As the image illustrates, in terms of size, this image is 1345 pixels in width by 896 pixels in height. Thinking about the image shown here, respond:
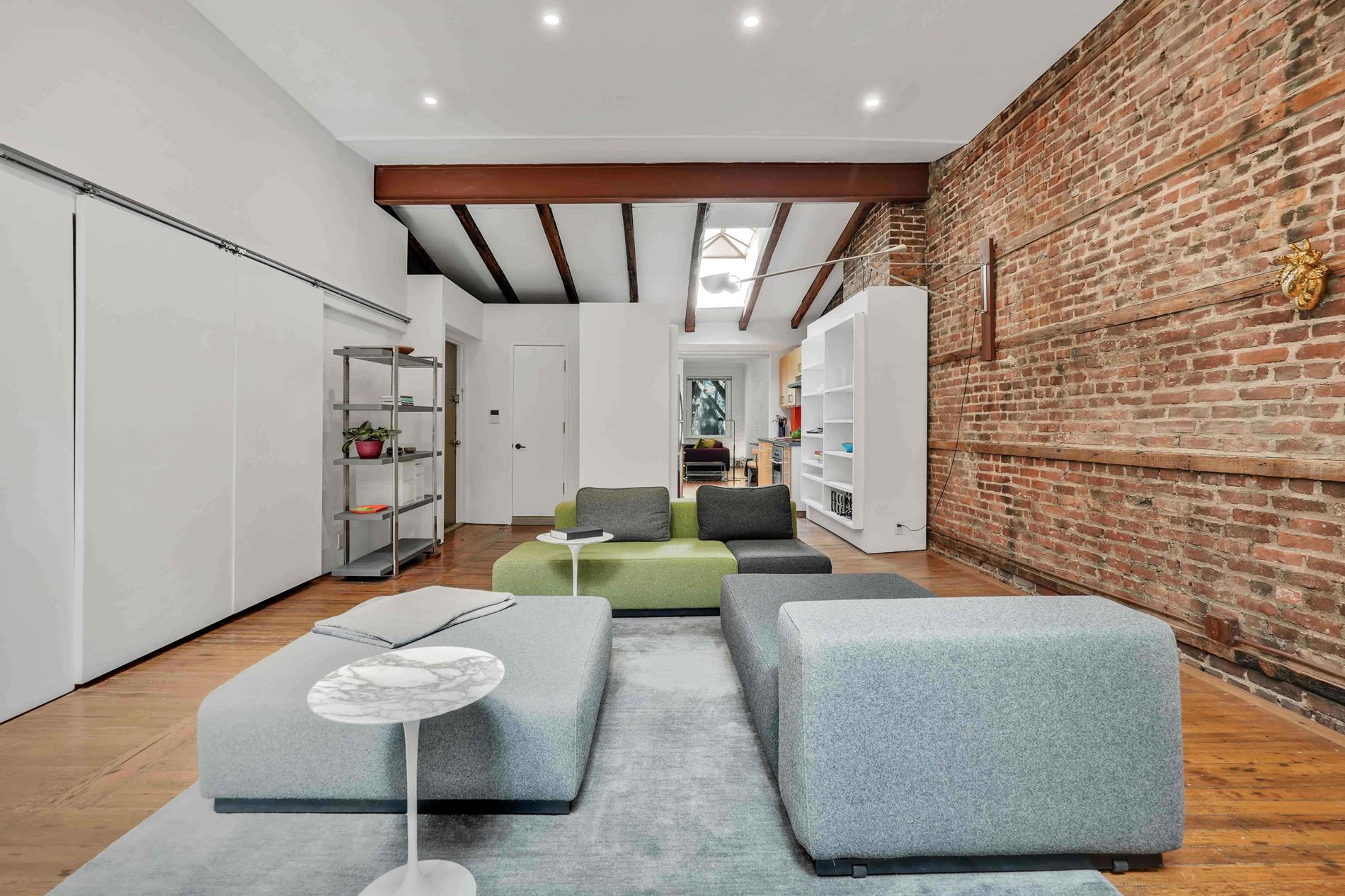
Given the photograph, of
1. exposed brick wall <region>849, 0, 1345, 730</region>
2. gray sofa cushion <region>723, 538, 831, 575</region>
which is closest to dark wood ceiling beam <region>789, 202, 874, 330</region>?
exposed brick wall <region>849, 0, 1345, 730</region>

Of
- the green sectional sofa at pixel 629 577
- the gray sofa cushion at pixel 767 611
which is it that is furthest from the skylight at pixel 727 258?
the gray sofa cushion at pixel 767 611

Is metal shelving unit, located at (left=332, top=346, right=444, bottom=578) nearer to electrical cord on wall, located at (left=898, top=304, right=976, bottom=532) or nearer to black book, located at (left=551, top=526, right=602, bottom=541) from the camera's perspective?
black book, located at (left=551, top=526, right=602, bottom=541)

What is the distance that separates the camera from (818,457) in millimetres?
6973

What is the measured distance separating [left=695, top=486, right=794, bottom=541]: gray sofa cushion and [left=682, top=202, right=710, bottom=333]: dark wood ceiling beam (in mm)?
3149

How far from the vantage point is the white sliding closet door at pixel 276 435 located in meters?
3.60

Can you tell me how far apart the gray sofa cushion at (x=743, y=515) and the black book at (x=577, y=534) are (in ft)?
3.14

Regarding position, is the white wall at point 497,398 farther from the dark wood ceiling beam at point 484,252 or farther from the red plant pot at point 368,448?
the red plant pot at point 368,448

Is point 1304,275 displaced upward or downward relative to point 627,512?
upward

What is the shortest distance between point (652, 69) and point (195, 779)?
4175 mm

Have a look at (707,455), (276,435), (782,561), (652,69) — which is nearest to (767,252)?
(652,69)

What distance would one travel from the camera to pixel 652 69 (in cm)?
377

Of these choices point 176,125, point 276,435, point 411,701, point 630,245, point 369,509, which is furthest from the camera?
point 630,245

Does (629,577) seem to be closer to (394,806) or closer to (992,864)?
(394,806)

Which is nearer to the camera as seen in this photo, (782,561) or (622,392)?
(782,561)
